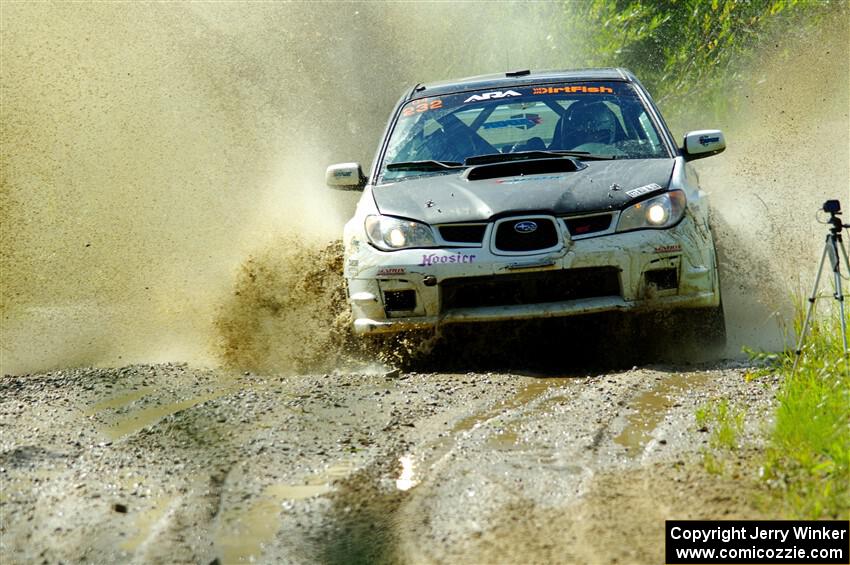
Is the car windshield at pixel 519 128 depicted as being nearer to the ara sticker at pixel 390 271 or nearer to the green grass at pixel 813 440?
the ara sticker at pixel 390 271

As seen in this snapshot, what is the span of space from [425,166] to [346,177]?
1.84 ft

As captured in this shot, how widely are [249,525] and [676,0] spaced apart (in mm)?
12522

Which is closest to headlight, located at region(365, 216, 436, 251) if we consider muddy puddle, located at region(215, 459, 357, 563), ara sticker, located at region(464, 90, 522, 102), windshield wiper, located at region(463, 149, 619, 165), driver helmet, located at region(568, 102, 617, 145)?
windshield wiper, located at region(463, 149, 619, 165)

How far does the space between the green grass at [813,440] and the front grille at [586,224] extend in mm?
1350

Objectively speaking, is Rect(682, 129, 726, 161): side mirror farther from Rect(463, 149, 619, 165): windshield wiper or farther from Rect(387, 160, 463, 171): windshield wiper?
Rect(387, 160, 463, 171): windshield wiper

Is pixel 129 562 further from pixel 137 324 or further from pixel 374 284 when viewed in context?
pixel 137 324

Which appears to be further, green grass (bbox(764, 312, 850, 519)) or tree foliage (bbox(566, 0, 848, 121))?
tree foliage (bbox(566, 0, 848, 121))

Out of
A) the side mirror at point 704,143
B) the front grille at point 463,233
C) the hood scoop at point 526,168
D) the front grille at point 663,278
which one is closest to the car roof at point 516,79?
the side mirror at point 704,143

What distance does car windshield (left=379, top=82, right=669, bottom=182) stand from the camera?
748 cm

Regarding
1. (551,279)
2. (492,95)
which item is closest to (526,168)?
(551,279)

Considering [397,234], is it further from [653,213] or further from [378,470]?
[378,470]

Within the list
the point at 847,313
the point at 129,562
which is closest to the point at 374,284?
the point at 847,313

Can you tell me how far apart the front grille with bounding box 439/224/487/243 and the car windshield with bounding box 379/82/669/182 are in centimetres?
78

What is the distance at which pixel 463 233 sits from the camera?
6.64 m
